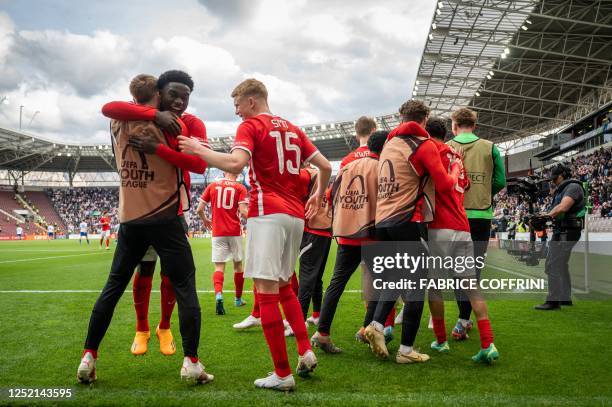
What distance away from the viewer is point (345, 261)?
436 centimetres

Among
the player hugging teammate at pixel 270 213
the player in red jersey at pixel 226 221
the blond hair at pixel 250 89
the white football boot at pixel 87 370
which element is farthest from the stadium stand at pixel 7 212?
the blond hair at pixel 250 89

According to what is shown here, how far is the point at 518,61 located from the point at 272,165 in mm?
27722

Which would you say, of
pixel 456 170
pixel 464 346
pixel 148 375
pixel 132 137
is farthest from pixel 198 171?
pixel 464 346

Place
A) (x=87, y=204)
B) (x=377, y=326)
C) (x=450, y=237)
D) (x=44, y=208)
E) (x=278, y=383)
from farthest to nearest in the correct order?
(x=87, y=204)
(x=44, y=208)
(x=450, y=237)
(x=377, y=326)
(x=278, y=383)

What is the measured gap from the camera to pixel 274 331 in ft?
10.3

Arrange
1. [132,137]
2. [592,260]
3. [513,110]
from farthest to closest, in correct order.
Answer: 1. [513,110]
2. [592,260]
3. [132,137]

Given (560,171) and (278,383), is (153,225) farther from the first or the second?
(560,171)

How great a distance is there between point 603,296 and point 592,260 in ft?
4.81

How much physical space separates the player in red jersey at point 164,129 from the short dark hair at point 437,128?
2.04m

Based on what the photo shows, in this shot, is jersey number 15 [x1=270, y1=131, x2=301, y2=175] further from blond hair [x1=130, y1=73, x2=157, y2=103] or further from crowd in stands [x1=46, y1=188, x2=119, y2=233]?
crowd in stands [x1=46, y1=188, x2=119, y2=233]

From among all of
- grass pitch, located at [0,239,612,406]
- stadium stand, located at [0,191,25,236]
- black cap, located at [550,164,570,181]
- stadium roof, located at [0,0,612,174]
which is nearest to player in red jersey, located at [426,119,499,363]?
grass pitch, located at [0,239,612,406]

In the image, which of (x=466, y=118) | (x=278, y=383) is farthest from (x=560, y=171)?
(x=278, y=383)

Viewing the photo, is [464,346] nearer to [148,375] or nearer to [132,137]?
[148,375]

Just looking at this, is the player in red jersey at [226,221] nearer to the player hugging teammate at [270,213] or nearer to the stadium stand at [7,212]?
the player hugging teammate at [270,213]
